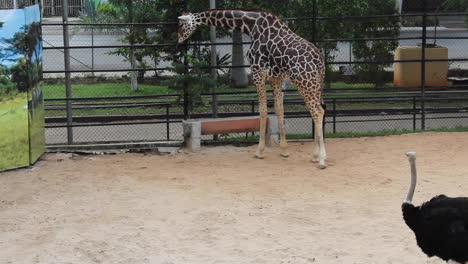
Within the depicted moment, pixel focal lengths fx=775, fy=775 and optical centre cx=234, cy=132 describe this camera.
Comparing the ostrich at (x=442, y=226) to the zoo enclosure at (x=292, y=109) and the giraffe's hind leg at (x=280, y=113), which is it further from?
the zoo enclosure at (x=292, y=109)

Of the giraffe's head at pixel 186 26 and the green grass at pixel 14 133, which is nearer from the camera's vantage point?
the green grass at pixel 14 133

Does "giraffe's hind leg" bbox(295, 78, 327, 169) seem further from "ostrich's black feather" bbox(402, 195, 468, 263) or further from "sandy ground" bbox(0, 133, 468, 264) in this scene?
"ostrich's black feather" bbox(402, 195, 468, 263)

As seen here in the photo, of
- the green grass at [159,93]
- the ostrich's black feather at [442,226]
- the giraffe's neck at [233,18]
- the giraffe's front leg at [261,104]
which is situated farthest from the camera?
the green grass at [159,93]

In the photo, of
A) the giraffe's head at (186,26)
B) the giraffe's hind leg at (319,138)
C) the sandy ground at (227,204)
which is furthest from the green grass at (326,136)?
the giraffe's head at (186,26)

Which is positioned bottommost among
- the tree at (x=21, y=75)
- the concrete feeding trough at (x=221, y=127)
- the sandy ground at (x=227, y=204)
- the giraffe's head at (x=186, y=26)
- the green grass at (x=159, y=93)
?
the sandy ground at (x=227, y=204)

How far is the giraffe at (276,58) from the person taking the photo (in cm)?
1084

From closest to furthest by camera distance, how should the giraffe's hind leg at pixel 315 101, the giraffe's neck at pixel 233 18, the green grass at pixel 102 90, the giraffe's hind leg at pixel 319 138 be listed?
the giraffe's hind leg at pixel 319 138, the giraffe's hind leg at pixel 315 101, the giraffe's neck at pixel 233 18, the green grass at pixel 102 90

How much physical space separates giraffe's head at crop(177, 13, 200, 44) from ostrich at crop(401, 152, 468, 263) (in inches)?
244

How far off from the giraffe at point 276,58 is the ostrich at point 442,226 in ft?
15.5

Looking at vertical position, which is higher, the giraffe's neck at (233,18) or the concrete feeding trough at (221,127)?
the giraffe's neck at (233,18)

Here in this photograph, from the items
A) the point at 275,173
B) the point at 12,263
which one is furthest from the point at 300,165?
the point at 12,263

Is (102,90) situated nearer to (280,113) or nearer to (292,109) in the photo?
(292,109)

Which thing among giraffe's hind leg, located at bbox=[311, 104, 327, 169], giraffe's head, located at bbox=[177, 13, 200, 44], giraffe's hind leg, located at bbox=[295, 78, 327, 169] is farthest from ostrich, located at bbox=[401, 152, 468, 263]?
giraffe's head, located at bbox=[177, 13, 200, 44]

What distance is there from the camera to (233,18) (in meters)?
11.6
